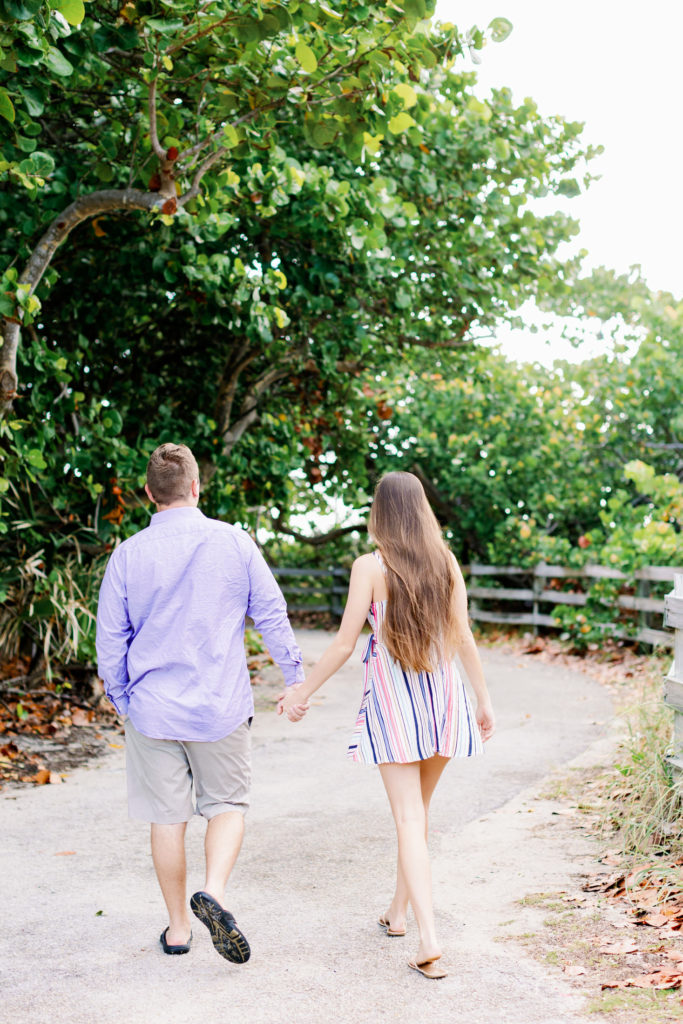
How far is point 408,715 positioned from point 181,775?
34.7 inches

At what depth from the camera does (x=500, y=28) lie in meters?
5.11

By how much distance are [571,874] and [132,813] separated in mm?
2132

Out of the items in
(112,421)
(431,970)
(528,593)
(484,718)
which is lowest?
(431,970)

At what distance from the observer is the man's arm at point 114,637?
3.67 m

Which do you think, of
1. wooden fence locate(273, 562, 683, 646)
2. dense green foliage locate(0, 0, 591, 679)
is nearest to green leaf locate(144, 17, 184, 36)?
dense green foliage locate(0, 0, 591, 679)

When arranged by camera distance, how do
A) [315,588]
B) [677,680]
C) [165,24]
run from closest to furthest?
1. [677,680]
2. [165,24]
3. [315,588]

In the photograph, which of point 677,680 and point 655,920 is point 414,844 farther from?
point 677,680

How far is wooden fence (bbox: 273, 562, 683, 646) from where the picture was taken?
1208cm

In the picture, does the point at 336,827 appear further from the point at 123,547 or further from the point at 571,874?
the point at 123,547

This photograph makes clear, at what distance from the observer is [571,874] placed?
14.9 ft

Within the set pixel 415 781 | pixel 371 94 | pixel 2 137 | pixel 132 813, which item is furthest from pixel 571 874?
pixel 2 137

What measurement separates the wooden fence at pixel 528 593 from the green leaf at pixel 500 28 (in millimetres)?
6315

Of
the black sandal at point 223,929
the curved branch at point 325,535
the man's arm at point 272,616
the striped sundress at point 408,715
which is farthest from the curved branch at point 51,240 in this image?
the curved branch at point 325,535

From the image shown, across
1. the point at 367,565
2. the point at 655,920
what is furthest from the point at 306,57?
the point at 655,920
